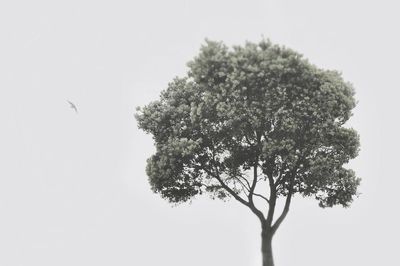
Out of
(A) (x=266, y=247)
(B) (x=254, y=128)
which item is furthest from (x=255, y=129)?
(A) (x=266, y=247)

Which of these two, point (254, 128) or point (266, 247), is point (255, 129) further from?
point (266, 247)

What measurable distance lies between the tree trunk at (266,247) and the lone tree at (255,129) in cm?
7

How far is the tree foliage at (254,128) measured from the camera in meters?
34.6

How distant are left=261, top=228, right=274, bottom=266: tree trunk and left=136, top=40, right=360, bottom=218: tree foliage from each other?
949 mm

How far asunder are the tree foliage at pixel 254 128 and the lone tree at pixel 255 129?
69 millimetres

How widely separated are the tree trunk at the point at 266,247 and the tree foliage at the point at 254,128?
3.11ft

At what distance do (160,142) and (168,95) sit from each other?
365cm

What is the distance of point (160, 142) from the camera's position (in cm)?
3834

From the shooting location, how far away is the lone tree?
114 ft

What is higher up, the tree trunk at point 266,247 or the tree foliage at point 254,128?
the tree foliage at point 254,128

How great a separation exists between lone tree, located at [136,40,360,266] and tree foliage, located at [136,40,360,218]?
7cm

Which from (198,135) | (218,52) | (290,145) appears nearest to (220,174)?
(198,135)

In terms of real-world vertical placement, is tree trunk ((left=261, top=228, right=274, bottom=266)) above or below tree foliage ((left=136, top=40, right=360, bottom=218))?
below

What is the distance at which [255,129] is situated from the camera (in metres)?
36.1
